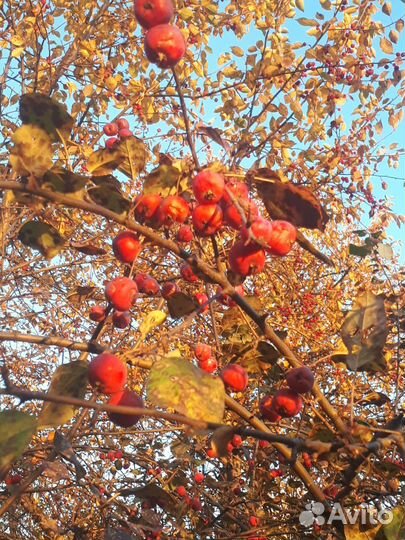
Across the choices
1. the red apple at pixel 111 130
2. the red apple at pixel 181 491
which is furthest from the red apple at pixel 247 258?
the red apple at pixel 181 491

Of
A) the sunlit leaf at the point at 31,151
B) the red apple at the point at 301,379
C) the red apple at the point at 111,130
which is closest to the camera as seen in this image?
the sunlit leaf at the point at 31,151

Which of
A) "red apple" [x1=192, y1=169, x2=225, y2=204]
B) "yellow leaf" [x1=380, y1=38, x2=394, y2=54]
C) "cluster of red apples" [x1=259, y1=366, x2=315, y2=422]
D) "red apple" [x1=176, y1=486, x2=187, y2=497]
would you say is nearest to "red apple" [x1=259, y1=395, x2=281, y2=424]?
"cluster of red apples" [x1=259, y1=366, x2=315, y2=422]

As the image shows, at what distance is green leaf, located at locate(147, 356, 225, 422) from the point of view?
737mm

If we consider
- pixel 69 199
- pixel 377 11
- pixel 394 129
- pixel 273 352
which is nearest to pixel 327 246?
pixel 394 129

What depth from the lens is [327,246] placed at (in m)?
6.18

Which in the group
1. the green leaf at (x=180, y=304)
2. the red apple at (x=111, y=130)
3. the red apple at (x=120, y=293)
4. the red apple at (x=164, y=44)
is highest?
the red apple at (x=111, y=130)

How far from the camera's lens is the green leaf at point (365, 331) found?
1.10 m

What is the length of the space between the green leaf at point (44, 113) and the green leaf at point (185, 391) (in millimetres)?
446

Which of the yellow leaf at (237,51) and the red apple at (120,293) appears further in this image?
the yellow leaf at (237,51)

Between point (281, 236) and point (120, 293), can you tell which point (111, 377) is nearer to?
point (120, 293)

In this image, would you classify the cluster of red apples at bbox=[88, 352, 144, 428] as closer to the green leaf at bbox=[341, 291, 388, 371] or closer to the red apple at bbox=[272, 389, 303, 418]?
the red apple at bbox=[272, 389, 303, 418]

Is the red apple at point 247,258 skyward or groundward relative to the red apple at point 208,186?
groundward

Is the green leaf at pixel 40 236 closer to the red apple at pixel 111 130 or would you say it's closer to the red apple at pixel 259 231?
the red apple at pixel 259 231

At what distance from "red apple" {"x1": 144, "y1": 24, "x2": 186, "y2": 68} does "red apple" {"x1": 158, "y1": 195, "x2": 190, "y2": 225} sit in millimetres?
275
